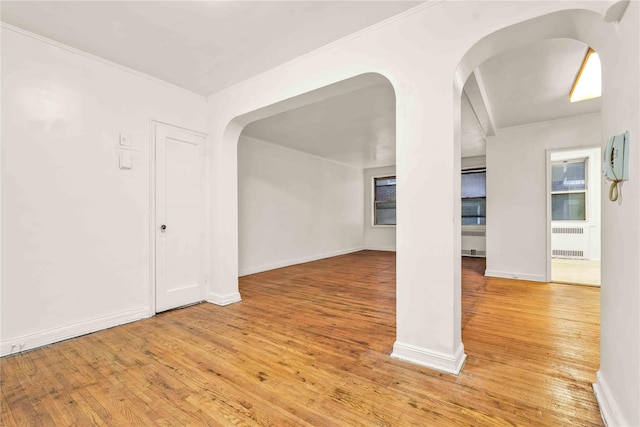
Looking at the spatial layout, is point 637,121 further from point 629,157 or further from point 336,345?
point 336,345

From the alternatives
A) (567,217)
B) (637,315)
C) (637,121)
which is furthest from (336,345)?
(567,217)

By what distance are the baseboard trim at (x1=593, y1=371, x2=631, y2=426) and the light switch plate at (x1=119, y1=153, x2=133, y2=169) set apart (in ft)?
13.0

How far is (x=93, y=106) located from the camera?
269 cm

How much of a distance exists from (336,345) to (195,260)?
2.10m

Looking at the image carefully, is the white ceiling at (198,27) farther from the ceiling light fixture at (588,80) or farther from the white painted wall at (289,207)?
the white painted wall at (289,207)

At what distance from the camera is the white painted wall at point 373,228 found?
8523 millimetres

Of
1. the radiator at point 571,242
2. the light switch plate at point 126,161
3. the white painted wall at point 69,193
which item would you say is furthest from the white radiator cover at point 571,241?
the light switch plate at point 126,161

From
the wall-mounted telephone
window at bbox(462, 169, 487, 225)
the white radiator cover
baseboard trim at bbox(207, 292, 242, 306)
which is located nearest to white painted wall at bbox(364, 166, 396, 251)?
window at bbox(462, 169, 487, 225)

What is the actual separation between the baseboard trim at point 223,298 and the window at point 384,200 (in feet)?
19.9

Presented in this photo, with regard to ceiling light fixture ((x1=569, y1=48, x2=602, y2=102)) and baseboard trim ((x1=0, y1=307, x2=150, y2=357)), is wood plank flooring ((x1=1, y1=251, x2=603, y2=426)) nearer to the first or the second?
baseboard trim ((x1=0, y1=307, x2=150, y2=357))

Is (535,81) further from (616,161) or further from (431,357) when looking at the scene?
(431,357)

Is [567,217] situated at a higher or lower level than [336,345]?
higher


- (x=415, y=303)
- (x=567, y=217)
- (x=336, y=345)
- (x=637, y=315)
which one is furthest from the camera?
(x=567, y=217)

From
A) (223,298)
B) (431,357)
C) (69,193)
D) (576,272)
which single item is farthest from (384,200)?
(69,193)
